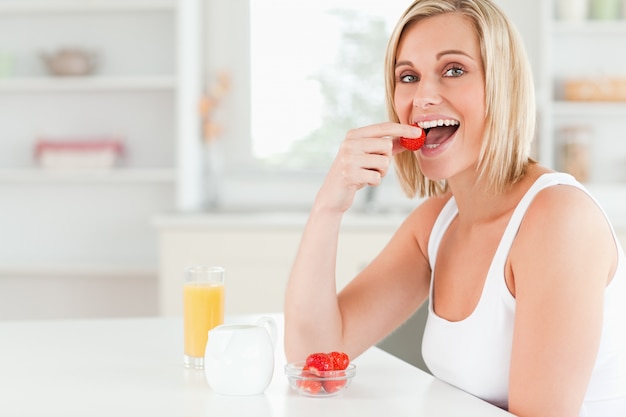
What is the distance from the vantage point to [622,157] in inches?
161

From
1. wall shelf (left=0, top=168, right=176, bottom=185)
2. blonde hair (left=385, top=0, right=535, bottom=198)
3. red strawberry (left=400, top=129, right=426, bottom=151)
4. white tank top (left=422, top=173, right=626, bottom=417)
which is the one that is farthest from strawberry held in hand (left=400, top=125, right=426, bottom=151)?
wall shelf (left=0, top=168, right=176, bottom=185)

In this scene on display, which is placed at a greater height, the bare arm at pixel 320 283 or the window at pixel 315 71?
the window at pixel 315 71

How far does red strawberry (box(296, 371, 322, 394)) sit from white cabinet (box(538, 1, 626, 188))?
2.77 metres

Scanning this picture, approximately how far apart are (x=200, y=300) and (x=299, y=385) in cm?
30

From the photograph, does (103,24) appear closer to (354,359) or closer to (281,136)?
(281,136)

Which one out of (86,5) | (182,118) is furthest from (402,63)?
(86,5)

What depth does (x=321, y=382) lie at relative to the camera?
1359 millimetres

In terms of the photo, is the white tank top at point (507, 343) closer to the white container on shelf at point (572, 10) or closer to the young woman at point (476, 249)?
the young woman at point (476, 249)

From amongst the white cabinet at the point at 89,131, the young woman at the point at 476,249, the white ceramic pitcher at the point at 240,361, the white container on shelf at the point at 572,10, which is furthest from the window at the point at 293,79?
the white ceramic pitcher at the point at 240,361

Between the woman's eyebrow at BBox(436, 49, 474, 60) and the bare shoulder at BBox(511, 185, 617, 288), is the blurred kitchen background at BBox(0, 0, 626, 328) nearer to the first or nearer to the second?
the woman's eyebrow at BBox(436, 49, 474, 60)

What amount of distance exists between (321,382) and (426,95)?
54cm

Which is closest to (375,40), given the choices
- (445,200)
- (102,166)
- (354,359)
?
(102,166)

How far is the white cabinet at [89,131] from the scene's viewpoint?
4105mm

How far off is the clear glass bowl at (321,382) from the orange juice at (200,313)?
25cm
